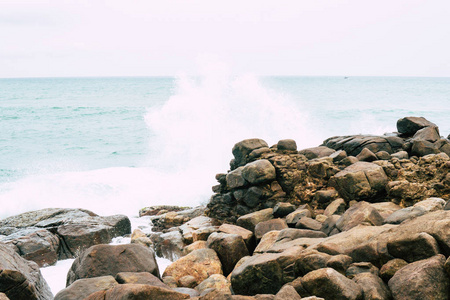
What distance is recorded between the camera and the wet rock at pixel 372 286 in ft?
12.2

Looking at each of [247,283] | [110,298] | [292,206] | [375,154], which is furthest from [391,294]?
[375,154]

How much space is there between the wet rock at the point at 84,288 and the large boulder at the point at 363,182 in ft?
16.6

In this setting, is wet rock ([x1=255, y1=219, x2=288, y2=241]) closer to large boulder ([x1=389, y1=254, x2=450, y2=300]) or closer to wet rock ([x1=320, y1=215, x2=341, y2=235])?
wet rock ([x1=320, y1=215, x2=341, y2=235])

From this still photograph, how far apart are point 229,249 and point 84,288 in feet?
9.60

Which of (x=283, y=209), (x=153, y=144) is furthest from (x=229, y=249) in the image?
(x=153, y=144)

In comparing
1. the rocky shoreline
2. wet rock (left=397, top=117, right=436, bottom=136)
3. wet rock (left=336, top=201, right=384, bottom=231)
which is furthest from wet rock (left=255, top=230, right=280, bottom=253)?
wet rock (left=397, top=117, right=436, bottom=136)

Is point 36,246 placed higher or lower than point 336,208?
lower

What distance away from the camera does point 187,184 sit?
1469cm

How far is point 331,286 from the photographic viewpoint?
3.75 meters

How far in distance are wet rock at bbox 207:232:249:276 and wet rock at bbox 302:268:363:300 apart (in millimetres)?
2957

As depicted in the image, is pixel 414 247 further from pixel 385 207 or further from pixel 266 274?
pixel 385 207

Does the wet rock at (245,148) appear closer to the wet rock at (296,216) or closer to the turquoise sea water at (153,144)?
the wet rock at (296,216)

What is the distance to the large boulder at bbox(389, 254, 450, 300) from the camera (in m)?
3.53

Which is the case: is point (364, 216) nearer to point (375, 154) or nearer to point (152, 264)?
point (152, 264)
